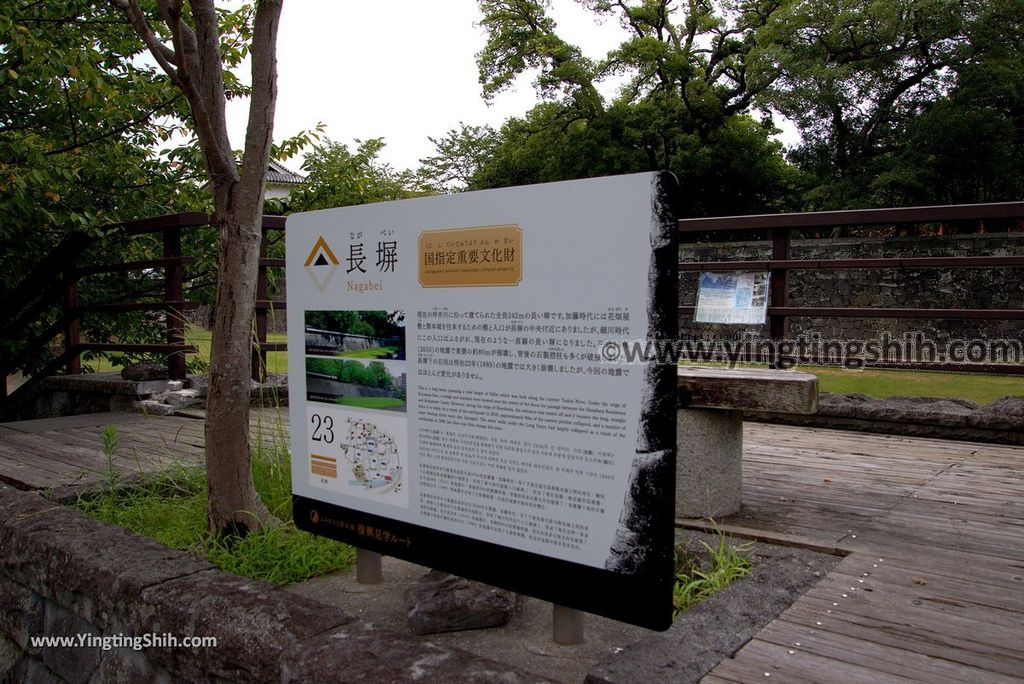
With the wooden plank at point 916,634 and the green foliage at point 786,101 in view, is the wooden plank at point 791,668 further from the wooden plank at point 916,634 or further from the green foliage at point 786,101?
the green foliage at point 786,101

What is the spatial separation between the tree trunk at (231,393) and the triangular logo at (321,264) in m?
0.50

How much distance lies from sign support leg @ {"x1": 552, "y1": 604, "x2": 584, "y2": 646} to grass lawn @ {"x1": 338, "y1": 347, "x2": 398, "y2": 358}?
83cm

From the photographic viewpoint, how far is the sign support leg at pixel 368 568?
2596 mm

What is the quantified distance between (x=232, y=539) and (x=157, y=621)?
643mm

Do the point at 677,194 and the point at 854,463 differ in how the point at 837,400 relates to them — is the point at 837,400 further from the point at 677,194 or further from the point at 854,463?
the point at 677,194

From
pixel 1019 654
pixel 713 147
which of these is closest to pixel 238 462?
pixel 1019 654

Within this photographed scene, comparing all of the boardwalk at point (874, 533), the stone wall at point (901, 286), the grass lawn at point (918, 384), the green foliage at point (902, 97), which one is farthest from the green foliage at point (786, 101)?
the boardwalk at point (874, 533)

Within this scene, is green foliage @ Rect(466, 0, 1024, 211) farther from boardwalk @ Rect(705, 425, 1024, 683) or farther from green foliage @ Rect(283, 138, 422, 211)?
boardwalk @ Rect(705, 425, 1024, 683)

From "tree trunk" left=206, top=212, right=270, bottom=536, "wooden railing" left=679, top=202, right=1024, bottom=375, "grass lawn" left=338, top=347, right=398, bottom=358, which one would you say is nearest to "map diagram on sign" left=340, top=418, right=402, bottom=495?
"grass lawn" left=338, top=347, right=398, bottom=358

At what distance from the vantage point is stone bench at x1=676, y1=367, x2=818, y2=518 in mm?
2906

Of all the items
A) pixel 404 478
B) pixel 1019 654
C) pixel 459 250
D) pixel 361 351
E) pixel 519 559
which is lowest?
pixel 1019 654

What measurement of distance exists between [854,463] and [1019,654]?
86.8 inches

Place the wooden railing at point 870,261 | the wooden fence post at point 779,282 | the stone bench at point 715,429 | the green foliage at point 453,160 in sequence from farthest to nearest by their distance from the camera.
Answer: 1. the green foliage at point 453,160
2. the wooden fence post at point 779,282
3. the wooden railing at point 870,261
4. the stone bench at point 715,429

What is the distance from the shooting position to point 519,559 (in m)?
1.96
